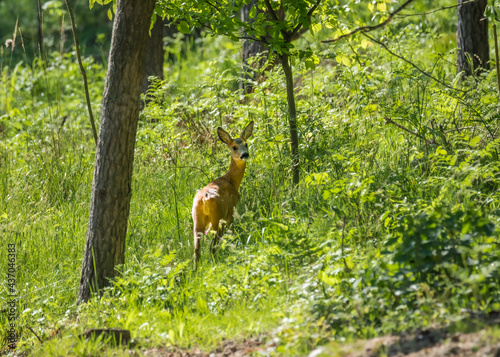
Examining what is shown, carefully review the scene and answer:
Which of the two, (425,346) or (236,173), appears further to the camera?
(236,173)

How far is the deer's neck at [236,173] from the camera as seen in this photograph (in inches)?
258

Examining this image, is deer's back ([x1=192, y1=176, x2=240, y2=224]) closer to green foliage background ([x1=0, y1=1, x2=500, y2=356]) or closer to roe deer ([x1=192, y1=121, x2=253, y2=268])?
roe deer ([x1=192, y1=121, x2=253, y2=268])

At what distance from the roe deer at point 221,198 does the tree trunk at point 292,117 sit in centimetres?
52

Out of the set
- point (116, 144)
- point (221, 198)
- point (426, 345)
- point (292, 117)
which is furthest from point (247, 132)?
point (426, 345)

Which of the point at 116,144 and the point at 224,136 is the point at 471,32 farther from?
the point at 116,144

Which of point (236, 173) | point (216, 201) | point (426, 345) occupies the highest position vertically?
point (236, 173)

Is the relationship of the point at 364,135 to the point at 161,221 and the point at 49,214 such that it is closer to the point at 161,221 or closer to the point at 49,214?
the point at 161,221

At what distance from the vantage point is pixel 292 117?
633cm

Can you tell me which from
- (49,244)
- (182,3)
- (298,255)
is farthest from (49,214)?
(298,255)

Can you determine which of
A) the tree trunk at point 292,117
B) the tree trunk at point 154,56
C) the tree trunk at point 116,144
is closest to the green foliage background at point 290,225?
the tree trunk at point 292,117

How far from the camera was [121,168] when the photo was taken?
488 centimetres

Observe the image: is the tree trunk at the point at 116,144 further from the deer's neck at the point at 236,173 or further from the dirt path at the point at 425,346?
the dirt path at the point at 425,346

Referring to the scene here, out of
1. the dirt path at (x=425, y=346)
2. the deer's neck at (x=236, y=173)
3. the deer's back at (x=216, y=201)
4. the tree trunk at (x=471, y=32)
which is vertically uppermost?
the tree trunk at (x=471, y=32)

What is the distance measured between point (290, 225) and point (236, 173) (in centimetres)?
149
